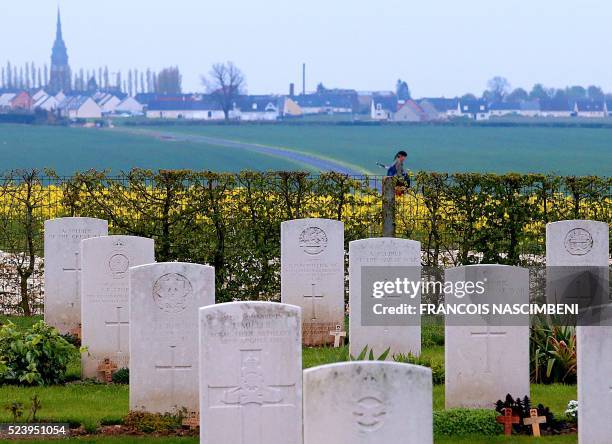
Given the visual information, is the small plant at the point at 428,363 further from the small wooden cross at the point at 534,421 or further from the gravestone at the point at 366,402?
the gravestone at the point at 366,402

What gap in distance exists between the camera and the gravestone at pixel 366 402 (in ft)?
26.3

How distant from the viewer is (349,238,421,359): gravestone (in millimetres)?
13641

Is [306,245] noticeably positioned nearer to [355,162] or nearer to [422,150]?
[355,162]

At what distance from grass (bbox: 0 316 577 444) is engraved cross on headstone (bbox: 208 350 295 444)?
146cm

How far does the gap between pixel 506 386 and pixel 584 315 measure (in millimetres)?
1411

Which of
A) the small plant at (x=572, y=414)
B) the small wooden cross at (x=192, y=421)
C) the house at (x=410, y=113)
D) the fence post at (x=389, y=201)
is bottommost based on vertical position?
the small wooden cross at (x=192, y=421)

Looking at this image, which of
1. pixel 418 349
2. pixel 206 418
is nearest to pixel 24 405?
pixel 206 418

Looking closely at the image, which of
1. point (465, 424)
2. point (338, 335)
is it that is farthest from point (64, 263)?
point (465, 424)

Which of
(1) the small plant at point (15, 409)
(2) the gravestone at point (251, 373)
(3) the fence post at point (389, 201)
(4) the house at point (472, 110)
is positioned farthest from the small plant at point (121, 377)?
(4) the house at point (472, 110)

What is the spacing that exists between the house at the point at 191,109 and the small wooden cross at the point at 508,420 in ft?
552

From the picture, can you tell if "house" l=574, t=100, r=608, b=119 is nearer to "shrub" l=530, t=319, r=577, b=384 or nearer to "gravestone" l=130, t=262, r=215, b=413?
"shrub" l=530, t=319, r=577, b=384

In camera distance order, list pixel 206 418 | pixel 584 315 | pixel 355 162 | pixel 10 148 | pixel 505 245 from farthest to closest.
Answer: pixel 10 148, pixel 355 162, pixel 505 245, pixel 584 315, pixel 206 418

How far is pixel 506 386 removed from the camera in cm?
1123

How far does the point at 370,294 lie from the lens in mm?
13703
